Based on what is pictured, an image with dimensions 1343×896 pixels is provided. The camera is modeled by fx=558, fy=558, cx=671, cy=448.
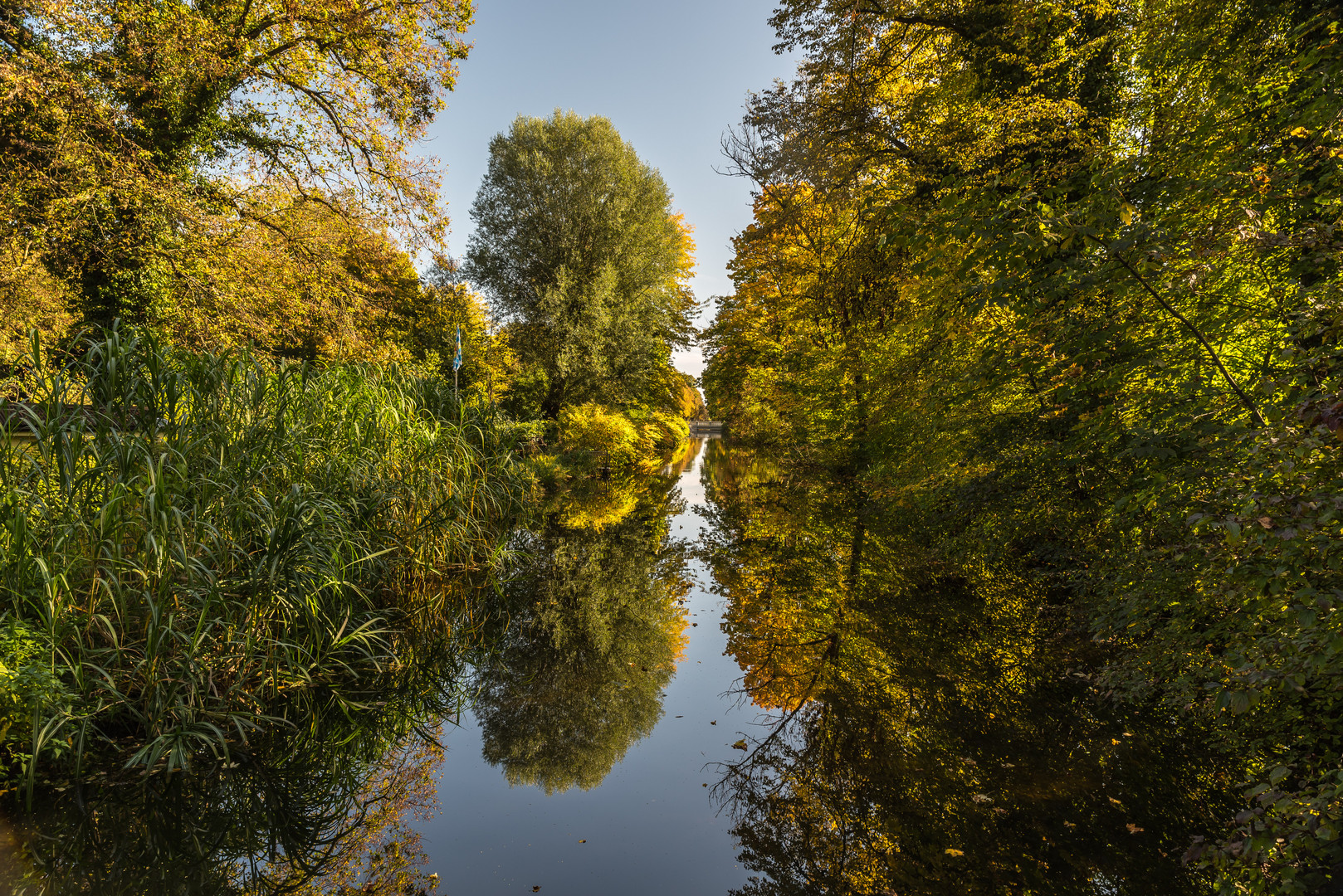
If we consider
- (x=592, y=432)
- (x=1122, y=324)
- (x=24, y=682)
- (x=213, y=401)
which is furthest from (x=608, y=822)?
(x=592, y=432)

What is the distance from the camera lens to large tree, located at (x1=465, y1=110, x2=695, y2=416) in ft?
68.2

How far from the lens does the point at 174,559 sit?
11.3 feet

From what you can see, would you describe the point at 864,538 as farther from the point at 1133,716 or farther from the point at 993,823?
the point at 993,823

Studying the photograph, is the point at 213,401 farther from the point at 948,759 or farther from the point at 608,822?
the point at 948,759

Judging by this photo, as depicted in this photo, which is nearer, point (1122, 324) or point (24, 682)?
point (24, 682)

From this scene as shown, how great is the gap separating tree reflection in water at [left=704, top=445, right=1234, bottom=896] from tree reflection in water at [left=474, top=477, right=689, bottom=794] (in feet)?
3.18

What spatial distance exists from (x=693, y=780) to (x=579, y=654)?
2157 mm

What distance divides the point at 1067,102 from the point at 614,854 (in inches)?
404

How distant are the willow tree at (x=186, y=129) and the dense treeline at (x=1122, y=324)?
7.35 metres

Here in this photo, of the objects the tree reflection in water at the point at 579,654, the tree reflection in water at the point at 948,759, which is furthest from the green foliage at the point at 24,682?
the tree reflection in water at the point at 948,759

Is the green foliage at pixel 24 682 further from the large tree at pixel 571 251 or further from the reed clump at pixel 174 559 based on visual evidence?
the large tree at pixel 571 251

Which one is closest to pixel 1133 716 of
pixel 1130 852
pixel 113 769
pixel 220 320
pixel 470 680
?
pixel 1130 852

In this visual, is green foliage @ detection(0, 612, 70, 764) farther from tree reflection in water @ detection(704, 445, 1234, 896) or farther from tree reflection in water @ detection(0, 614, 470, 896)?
tree reflection in water @ detection(704, 445, 1234, 896)

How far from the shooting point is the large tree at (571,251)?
20781mm
